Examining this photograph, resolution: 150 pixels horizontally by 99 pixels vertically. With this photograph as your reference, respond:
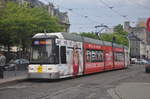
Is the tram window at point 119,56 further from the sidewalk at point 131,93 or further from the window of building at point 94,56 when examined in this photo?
the sidewalk at point 131,93

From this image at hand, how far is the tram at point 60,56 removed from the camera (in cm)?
2362

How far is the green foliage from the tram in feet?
53.1

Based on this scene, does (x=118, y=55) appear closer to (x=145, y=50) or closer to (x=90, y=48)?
(x=90, y=48)

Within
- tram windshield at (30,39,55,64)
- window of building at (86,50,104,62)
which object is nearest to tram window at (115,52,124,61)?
window of building at (86,50,104,62)

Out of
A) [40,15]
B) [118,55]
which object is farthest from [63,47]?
[40,15]

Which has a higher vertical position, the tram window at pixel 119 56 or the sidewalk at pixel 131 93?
the tram window at pixel 119 56

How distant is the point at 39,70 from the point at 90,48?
868 centimetres

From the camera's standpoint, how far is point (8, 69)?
92.0 ft

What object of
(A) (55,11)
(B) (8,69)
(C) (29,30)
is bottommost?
(B) (8,69)

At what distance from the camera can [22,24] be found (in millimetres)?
46875

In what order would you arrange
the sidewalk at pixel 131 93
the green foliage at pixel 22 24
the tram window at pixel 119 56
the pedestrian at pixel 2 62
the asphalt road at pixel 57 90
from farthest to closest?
the green foliage at pixel 22 24
the tram window at pixel 119 56
the pedestrian at pixel 2 62
the asphalt road at pixel 57 90
the sidewalk at pixel 131 93

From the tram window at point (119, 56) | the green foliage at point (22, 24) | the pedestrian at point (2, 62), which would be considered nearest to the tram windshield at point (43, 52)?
the pedestrian at point (2, 62)

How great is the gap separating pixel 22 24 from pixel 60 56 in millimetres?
23750

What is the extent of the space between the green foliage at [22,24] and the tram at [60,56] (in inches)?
637
